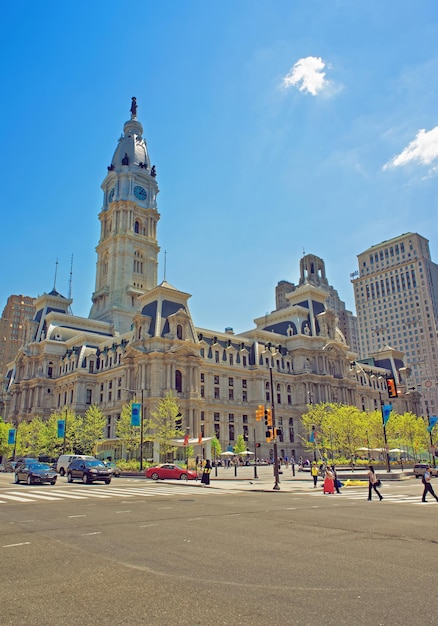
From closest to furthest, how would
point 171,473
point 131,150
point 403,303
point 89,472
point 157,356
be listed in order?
point 89,472, point 171,473, point 157,356, point 131,150, point 403,303

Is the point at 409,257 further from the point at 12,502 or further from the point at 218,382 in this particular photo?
the point at 12,502

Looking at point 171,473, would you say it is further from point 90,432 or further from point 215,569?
point 215,569

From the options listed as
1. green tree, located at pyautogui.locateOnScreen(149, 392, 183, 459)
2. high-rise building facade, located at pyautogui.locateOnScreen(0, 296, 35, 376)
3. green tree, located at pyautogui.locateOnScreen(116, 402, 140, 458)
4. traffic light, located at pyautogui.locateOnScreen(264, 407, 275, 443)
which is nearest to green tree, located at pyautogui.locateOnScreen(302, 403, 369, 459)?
green tree, located at pyautogui.locateOnScreen(149, 392, 183, 459)

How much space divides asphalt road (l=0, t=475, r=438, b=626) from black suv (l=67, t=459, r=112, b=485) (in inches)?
750

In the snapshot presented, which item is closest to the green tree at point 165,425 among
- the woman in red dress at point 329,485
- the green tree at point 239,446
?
the green tree at point 239,446

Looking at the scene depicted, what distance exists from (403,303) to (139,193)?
286 ft

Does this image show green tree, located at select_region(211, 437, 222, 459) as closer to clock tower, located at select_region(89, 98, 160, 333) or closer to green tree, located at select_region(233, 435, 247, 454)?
green tree, located at select_region(233, 435, 247, 454)

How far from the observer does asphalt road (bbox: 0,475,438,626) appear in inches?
250

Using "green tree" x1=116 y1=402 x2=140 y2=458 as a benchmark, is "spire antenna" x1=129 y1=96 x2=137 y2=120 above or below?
above

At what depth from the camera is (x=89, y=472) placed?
114ft

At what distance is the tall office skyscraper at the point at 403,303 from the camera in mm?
143625

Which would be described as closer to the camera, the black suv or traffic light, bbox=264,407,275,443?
traffic light, bbox=264,407,275,443

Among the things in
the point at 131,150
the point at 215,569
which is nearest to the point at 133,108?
the point at 131,150

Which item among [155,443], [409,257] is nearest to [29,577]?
[155,443]
